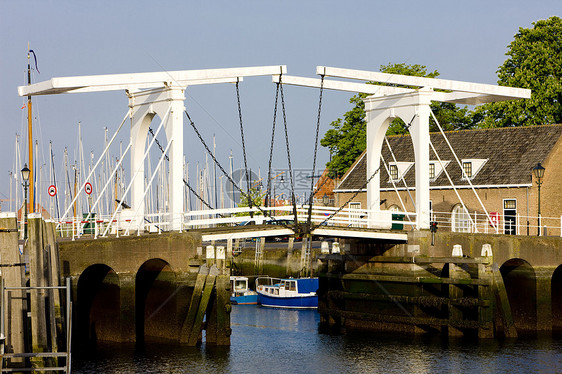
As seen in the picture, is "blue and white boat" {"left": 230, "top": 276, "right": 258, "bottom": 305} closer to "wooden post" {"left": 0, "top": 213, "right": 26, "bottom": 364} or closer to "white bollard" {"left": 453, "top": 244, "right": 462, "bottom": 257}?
"white bollard" {"left": 453, "top": 244, "right": 462, "bottom": 257}

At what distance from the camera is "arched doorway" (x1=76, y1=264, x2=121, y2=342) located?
82.5ft

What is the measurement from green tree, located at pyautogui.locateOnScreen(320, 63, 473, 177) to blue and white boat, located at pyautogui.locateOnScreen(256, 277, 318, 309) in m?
11.8

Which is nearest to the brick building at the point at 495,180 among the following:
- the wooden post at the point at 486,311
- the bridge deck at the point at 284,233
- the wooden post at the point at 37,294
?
the bridge deck at the point at 284,233

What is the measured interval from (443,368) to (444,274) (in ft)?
19.1

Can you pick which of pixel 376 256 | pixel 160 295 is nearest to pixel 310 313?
pixel 376 256

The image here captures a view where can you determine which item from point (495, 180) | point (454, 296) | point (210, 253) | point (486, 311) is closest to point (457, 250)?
point (454, 296)

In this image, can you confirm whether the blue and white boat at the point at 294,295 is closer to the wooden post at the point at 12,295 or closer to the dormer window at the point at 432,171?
the dormer window at the point at 432,171

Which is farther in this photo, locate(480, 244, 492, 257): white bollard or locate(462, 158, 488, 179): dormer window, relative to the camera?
locate(462, 158, 488, 179): dormer window

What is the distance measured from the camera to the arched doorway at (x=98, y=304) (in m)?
25.1

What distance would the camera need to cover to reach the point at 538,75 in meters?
43.8

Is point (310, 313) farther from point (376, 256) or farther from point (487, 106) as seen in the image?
point (487, 106)

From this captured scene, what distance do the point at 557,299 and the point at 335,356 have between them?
378 inches

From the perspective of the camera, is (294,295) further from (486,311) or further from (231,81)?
(231,81)

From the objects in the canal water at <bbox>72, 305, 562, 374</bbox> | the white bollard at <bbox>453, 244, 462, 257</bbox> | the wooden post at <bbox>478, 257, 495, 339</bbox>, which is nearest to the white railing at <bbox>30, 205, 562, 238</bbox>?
the white bollard at <bbox>453, 244, 462, 257</bbox>
